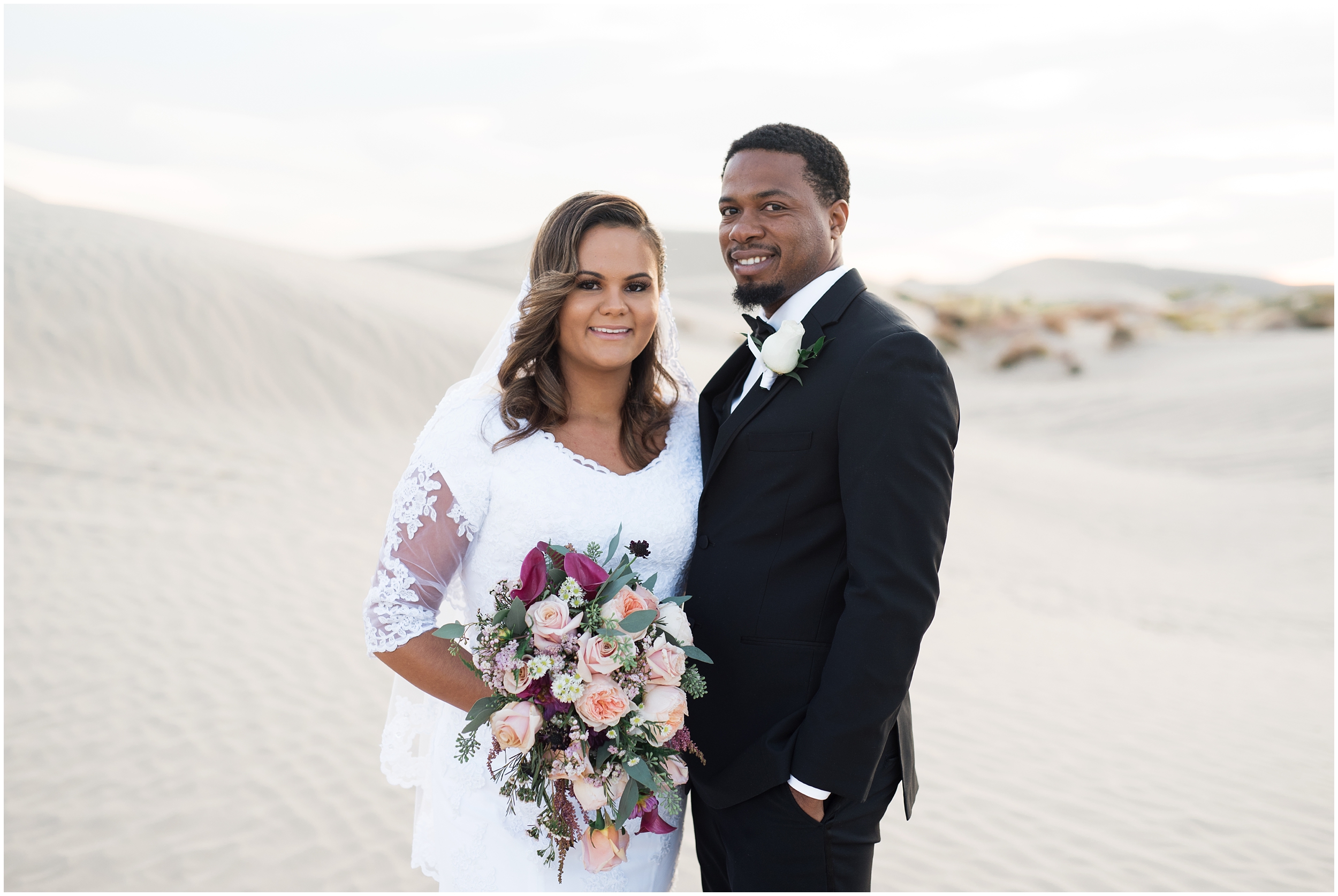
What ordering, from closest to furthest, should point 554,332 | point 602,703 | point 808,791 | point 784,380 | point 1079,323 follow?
point 602,703
point 808,791
point 784,380
point 554,332
point 1079,323

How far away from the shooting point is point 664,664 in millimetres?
2223

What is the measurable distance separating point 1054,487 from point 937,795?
979 centimetres

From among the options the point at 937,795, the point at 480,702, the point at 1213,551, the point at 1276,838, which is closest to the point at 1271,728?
the point at 1276,838

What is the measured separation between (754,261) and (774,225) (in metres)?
0.12

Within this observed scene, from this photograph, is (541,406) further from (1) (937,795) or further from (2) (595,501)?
(1) (937,795)

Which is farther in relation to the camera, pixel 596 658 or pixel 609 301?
pixel 609 301

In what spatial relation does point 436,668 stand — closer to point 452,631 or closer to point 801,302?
point 452,631

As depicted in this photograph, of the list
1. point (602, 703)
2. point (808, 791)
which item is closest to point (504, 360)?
point (602, 703)

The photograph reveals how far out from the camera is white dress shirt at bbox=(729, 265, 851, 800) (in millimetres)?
2740

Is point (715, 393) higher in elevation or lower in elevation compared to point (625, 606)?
higher

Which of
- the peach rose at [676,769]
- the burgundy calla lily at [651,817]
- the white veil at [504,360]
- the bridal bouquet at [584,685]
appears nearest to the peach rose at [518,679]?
the bridal bouquet at [584,685]

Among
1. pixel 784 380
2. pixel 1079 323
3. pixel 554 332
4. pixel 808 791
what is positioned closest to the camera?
pixel 808 791

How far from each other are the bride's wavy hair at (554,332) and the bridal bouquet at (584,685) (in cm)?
61

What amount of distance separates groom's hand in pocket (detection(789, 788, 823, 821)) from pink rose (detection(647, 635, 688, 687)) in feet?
1.49
